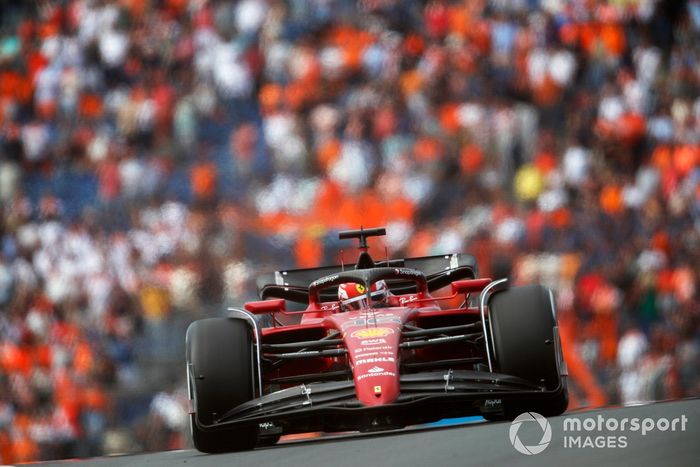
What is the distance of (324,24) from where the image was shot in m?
14.4

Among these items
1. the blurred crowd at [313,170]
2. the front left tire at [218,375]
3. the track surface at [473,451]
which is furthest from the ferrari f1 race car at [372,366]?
the blurred crowd at [313,170]

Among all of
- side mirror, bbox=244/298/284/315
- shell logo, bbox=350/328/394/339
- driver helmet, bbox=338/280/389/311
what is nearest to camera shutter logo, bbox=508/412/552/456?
shell logo, bbox=350/328/394/339

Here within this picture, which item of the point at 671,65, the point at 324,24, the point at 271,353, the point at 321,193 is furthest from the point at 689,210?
the point at 271,353

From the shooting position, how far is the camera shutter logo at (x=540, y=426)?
5.55 meters

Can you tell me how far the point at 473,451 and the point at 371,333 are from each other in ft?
3.44

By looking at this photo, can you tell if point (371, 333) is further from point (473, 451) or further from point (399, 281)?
point (399, 281)

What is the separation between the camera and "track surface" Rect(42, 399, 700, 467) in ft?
16.9

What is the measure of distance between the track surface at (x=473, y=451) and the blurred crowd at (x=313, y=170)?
4.34 m

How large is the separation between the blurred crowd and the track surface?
4342 millimetres

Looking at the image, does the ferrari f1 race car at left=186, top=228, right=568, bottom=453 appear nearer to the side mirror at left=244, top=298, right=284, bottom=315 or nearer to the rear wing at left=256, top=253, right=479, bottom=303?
the side mirror at left=244, top=298, right=284, bottom=315

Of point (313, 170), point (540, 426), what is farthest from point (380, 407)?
point (313, 170)

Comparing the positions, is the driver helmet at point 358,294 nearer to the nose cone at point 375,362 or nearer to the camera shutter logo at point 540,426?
the nose cone at point 375,362

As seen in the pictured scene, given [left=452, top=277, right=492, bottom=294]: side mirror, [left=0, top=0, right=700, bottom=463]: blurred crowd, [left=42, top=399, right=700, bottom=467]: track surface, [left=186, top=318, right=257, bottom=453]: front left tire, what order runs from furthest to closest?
[left=0, top=0, right=700, bottom=463]: blurred crowd → [left=452, top=277, right=492, bottom=294]: side mirror → [left=186, top=318, right=257, bottom=453]: front left tire → [left=42, top=399, right=700, bottom=467]: track surface

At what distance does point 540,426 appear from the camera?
6.46m
